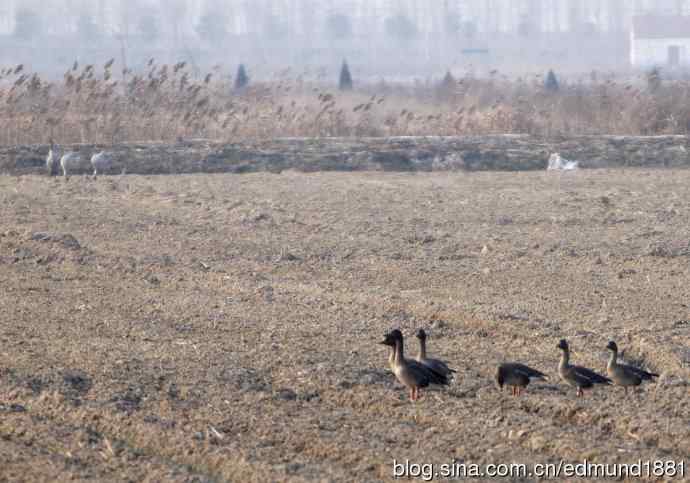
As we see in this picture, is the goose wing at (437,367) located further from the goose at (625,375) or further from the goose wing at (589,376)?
the goose at (625,375)

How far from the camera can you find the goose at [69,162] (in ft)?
76.1

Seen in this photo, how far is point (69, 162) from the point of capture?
2356 cm

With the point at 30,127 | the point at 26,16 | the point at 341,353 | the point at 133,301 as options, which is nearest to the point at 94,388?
the point at 341,353

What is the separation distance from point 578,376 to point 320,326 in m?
2.89

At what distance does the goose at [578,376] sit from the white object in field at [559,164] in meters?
15.7

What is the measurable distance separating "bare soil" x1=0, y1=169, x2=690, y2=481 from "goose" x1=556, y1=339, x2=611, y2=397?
0.12 m

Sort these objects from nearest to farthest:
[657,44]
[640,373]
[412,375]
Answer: [412,375] → [640,373] → [657,44]

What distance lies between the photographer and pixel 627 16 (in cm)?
16988

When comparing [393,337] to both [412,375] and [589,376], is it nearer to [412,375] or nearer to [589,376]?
[412,375]

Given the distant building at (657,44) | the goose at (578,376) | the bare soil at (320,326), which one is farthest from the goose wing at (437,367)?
the distant building at (657,44)

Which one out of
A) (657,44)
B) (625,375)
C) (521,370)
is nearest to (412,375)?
(521,370)

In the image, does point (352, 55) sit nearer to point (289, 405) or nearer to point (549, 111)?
point (549, 111)

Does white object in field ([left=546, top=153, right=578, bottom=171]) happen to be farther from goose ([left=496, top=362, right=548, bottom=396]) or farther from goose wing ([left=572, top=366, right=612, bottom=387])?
goose ([left=496, top=362, right=548, bottom=396])

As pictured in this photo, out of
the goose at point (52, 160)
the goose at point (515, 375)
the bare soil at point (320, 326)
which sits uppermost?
the goose at point (52, 160)
